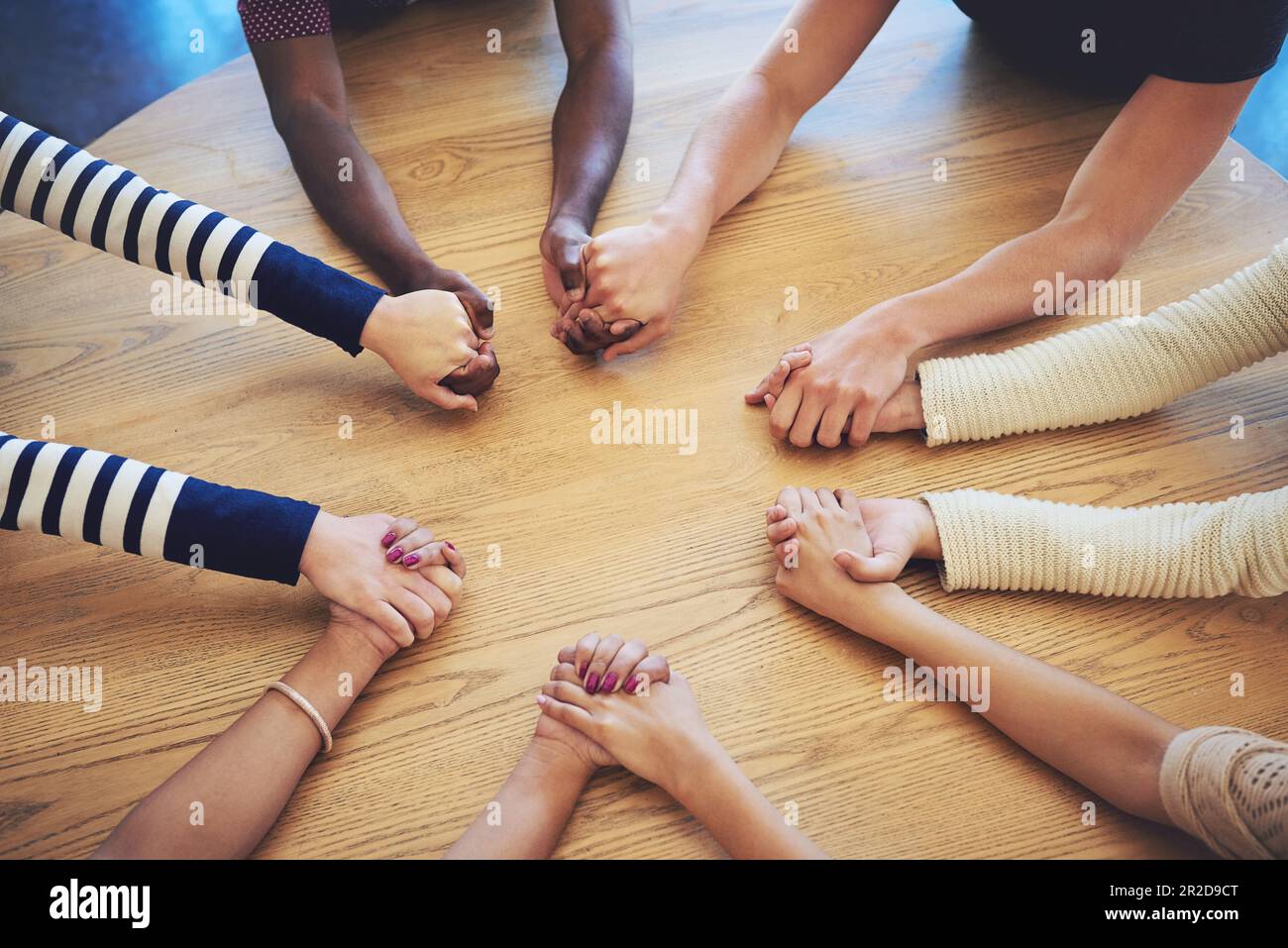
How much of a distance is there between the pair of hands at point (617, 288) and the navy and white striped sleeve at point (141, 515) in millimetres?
324

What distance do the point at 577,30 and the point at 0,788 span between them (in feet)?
3.09

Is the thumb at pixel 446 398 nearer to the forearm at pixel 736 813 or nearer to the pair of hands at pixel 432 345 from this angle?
the pair of hands at pixel 432 345

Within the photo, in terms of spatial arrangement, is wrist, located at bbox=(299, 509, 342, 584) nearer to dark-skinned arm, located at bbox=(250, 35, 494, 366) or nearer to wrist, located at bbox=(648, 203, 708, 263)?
dark-skinned arm, located at bbox=(250, 35, 494, 366)

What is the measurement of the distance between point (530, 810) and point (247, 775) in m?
0.21

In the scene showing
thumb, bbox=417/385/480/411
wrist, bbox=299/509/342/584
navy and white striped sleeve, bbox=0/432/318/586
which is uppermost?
thumb, bbox=417/385/480/411

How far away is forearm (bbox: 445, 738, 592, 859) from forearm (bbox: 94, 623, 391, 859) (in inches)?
5.5

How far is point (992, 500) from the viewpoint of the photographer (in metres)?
0.79

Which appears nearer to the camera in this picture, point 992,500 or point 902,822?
point 902,822

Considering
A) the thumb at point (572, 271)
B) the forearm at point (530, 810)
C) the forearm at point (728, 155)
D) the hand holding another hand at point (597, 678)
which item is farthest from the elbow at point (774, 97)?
the forearm at point (530, 810)

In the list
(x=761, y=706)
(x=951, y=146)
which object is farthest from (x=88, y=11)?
(x=761, y=706)

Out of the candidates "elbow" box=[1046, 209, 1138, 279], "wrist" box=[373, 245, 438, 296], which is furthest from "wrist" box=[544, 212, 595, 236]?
"elbow" box=[1046, 209, 1138, 279]

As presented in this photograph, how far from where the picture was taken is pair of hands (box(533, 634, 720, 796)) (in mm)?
690

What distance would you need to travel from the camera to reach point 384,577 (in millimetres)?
766
